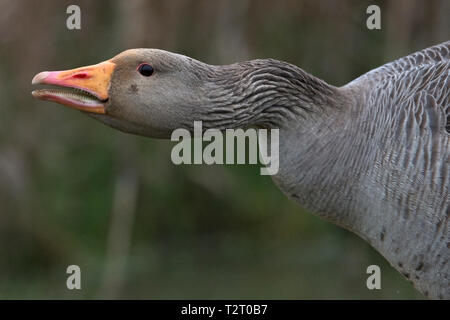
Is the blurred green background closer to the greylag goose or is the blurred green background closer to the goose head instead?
the greylag goose

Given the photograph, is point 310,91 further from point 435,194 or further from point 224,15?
point 224,15

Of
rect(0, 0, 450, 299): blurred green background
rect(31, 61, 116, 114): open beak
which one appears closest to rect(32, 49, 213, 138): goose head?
rect(31, 61, 116, 114): open beak

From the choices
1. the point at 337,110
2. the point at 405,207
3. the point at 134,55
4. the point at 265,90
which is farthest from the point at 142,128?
the point at 405,207

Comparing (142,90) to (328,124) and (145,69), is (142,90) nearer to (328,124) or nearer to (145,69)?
(145,69)

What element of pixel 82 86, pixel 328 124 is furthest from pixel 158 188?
pixel 82 86

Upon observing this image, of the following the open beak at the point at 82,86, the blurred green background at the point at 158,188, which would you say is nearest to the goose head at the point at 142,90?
the open beak at the point at 82,86

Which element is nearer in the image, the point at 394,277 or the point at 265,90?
the point at 265,90

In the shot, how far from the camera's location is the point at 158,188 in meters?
13.9

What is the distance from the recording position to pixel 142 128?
598 centimetres

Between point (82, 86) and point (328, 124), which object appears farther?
point (328, 124)

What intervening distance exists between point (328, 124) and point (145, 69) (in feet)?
4.33

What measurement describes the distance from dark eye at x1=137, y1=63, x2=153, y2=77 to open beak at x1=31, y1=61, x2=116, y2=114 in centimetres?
19

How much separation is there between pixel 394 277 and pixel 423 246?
7.31 meters

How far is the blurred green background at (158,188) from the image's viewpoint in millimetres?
11867
